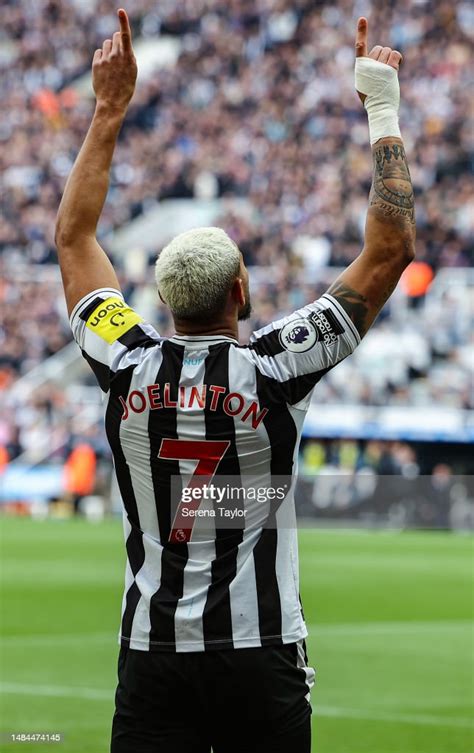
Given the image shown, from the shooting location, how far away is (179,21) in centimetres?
3556

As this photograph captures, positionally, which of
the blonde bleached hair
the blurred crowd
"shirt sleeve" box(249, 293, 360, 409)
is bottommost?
"shirt sleeve" box(249, 293, 360, 409)

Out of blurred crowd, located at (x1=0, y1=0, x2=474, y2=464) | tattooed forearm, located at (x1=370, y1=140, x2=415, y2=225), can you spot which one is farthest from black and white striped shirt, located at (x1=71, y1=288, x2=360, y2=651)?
blurred crowd, located at (x1=0, y1=0, x2=474, y2=464)

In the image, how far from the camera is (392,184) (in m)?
3.34

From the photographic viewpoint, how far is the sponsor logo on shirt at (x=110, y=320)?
11.1 ft

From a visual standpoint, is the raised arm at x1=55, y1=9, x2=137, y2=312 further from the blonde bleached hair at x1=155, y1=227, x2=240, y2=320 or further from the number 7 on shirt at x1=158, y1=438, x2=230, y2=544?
the number 7 on shirt at x1=158, y1=438, x2=230, y2=544

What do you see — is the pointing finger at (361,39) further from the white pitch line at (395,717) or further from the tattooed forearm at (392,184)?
the white pitch line at (395,717)

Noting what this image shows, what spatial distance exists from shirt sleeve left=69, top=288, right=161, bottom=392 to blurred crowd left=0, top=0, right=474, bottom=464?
20.7 meters

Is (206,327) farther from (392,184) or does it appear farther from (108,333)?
(392,184)

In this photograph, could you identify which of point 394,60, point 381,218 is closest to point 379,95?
point 394,60

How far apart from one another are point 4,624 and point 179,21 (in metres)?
26.6

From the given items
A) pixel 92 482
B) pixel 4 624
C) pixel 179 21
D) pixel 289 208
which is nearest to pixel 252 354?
pixel 4 624

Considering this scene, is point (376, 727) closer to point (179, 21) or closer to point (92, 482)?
point (92, 482)

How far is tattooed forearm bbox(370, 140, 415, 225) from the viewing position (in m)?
3.28

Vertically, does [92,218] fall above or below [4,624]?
above
